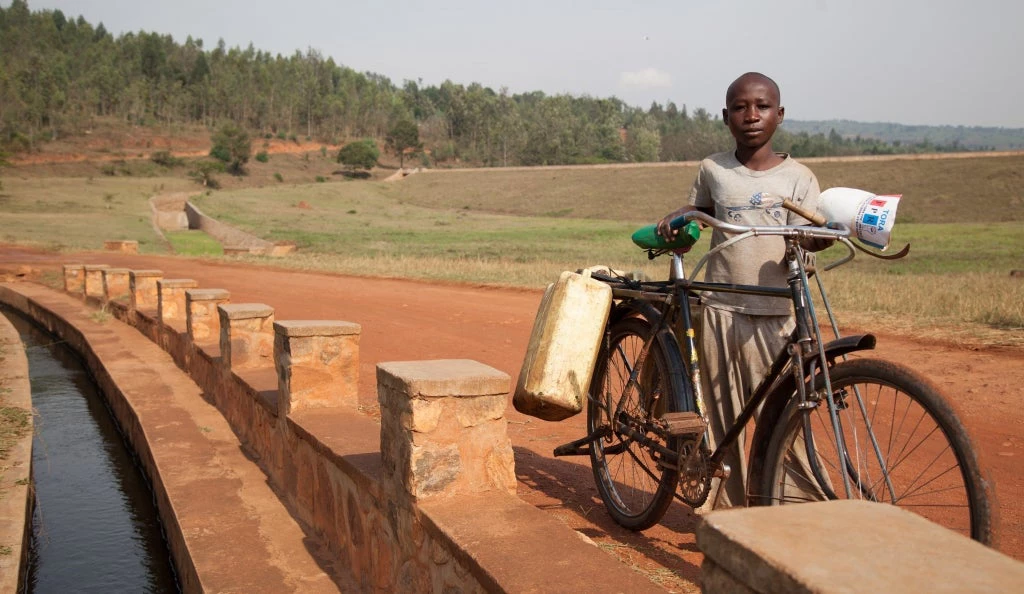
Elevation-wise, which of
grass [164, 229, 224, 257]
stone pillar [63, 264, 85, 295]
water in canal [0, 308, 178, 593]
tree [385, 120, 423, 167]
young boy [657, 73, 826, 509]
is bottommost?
grass [164, 229, 224, 257]

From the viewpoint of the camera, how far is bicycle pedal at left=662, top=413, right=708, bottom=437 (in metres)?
3.41

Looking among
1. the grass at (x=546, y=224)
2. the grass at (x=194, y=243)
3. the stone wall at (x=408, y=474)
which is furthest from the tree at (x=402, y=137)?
the stone wall at (x=408, y=474)

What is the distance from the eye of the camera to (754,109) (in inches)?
142

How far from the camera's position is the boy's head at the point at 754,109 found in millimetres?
3605

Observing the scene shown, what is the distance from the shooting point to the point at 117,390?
8.35 m

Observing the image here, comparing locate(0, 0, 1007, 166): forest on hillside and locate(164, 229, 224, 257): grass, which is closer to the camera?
locate(164, 229, 224, 257): grass

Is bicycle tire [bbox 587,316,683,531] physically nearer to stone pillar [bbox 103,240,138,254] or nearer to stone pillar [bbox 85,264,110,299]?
stone pillar [bbox 85,264,110,299]

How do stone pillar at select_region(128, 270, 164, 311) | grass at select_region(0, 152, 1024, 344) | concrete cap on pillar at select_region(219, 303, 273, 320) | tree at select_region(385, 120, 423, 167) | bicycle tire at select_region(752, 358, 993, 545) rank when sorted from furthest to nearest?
tree at select_region(385, 120, 423, 167) → grass at select_region(0, 152, 1024, 344) → stone pillar at select_region(128, 270, 164, 311) → concrete cap on pillar at select_region(219, 303, 273, 320) → bicycle tire at select_region(752, 358, 993, 545)

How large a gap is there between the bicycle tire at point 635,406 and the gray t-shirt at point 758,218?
364mm

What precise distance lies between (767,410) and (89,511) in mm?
5161

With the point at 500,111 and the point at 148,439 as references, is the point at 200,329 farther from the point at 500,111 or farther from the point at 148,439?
the point at 500,111

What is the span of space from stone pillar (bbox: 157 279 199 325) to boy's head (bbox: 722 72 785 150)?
7.86 metres

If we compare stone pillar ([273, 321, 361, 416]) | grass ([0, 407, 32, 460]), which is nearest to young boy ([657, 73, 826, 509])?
stone pillar ([273, 321, 361, 416])

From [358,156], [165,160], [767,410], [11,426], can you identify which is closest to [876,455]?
[767,410]
